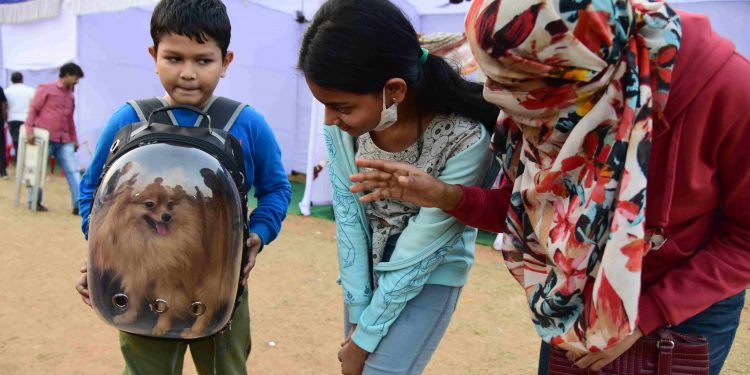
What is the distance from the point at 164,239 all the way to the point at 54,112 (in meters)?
7.44

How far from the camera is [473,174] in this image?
1940 millimetres

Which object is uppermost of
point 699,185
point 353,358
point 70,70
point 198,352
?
point 699,185

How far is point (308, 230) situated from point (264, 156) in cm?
528

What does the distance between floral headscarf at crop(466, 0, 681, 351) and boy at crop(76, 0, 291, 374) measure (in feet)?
3.20

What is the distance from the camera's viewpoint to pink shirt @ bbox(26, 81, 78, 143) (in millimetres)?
8023

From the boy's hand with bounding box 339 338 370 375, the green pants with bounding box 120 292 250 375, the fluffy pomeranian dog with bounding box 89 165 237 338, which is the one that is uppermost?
the fluffy pomeranian dog with bounding box 89 165 237 338

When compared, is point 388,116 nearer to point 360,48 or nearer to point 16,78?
point 360,48

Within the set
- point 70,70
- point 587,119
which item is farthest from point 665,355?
point 70,70

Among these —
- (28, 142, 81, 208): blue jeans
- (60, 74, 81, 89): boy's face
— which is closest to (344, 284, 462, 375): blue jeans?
(28, 142, 81, 208): blue jeans

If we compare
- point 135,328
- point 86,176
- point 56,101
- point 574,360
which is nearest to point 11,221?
point 56,101

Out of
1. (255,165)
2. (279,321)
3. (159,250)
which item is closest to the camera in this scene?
(159,250)

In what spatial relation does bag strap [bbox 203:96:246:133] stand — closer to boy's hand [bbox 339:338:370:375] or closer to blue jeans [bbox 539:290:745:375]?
boy's hand [bbox 339:338:370:375]

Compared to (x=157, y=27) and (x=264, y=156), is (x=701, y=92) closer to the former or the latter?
(x=264, y=156)

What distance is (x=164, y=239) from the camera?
1.66 m
